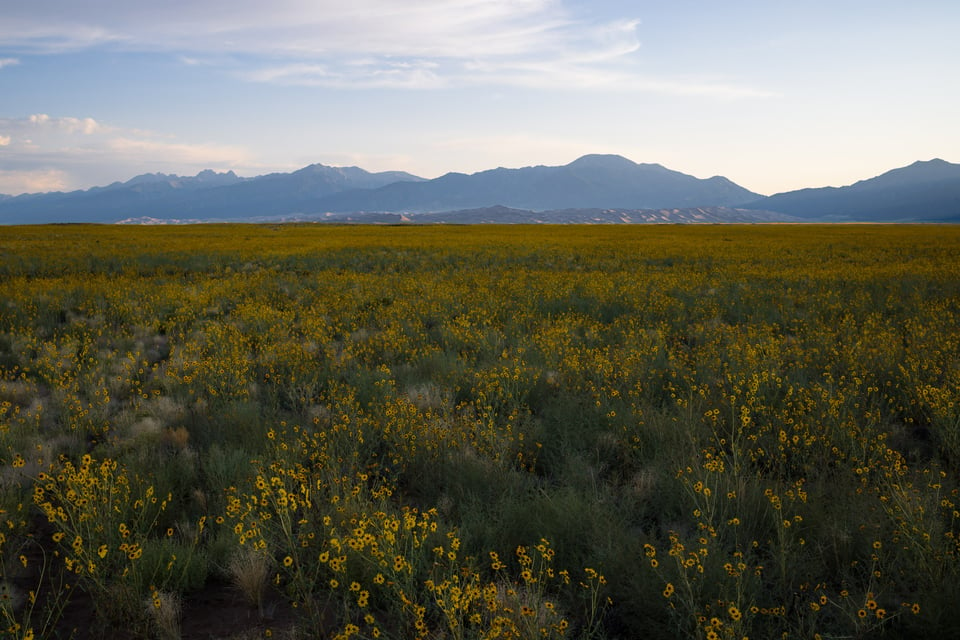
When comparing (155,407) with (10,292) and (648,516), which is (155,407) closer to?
(648,516)

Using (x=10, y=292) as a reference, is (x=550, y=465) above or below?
below

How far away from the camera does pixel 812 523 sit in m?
3.59

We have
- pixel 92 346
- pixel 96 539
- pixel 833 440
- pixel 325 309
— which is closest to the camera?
pixel 96 539

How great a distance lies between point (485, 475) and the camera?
14.4 feet

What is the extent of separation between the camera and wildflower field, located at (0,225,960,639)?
2.96 meters

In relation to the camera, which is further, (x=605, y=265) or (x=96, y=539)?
(x=605, y=265)

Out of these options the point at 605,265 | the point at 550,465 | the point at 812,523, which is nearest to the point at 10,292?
the point at 550,465

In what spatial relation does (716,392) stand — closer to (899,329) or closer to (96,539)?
(899,329)

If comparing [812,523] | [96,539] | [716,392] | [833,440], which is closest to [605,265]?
[716,392]

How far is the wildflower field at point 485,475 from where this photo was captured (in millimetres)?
2963

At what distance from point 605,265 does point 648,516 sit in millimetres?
18726

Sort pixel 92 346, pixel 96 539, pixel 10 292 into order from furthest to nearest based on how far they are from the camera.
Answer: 1. pixel 10 292
2. pixel 92 346
3. pixel 96 539

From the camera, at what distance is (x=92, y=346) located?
28.4 feet

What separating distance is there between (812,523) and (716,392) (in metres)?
2.81
